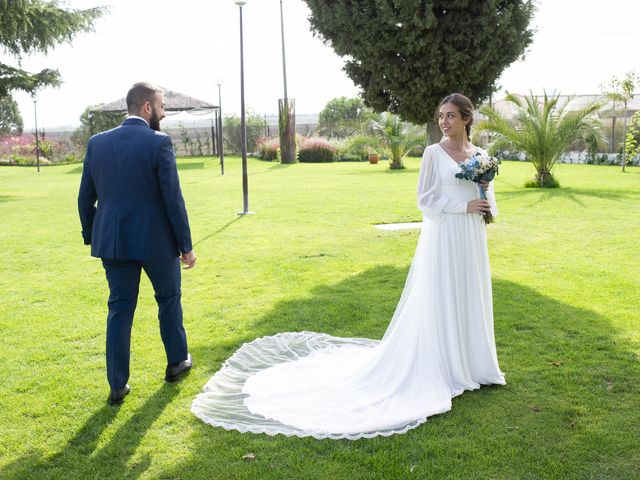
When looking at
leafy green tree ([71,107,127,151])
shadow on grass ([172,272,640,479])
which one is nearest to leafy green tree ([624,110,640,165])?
shadow on grass ([172,272,640,479])

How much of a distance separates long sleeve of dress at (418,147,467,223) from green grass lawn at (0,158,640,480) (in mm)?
1317

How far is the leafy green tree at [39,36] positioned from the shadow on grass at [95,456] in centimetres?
1790

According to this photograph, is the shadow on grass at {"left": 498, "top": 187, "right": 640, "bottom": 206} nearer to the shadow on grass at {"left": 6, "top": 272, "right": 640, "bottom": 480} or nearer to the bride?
the shadow on grass at {"left": 6, "top": 272, "right": 640, "bottom": 480}

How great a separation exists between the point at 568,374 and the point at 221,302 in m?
3.65

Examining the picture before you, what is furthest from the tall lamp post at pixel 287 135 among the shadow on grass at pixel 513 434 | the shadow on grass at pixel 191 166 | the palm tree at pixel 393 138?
the shadow on grass at pixel 513 434

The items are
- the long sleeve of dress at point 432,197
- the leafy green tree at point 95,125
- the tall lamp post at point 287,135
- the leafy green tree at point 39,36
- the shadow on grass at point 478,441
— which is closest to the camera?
the shadow on grass at point 478,441

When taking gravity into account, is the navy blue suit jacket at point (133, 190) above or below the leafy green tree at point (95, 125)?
below

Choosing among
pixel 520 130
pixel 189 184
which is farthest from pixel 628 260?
pixel 189 184

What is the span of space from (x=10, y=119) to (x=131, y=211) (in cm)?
5615

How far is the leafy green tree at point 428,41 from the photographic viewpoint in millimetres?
8078

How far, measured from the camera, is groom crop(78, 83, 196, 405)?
13.0 feet

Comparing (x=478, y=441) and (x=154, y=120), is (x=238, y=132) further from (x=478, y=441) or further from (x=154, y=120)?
(x=478, y=441)

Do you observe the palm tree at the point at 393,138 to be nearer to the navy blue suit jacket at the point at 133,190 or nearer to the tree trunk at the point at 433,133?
the tree trunk at the point at 433,133

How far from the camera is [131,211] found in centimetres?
402
